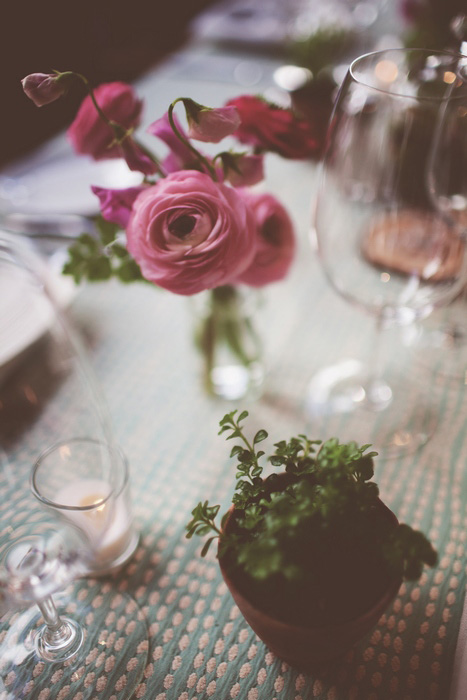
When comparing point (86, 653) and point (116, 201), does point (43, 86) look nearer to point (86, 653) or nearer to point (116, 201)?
point (116, 201)

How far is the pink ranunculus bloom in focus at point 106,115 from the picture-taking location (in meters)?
0.40

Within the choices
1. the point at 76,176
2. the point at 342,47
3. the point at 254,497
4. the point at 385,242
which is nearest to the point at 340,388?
the point at 385,242

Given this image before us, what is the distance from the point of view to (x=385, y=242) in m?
0.62

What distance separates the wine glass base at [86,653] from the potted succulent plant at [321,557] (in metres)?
0.11

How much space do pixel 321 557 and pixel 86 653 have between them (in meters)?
0.18

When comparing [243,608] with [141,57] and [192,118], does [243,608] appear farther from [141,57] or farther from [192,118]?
[141,57]

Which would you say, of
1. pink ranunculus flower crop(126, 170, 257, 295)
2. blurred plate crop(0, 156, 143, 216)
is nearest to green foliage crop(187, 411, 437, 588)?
pink ranunculus flower crop(126, 170, 257, 295)

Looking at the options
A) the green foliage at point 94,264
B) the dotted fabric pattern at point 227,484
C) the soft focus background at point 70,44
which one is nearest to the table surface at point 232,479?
the dotted fabric pattern at point 227,484

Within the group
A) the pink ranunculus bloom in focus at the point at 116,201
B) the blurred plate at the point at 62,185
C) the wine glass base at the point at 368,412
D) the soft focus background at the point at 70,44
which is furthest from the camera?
the soft focus background at the point at 70,44

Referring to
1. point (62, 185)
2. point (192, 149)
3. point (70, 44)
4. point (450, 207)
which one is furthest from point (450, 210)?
point (70, 44)

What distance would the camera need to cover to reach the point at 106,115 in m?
0.40

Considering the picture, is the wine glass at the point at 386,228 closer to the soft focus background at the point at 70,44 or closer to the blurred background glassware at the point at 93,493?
the blurred background glassware at the point at 93,493

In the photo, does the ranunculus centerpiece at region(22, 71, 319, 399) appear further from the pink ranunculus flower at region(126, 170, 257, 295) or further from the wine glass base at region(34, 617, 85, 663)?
the wine glass base at region(34, 617, 85, 663)

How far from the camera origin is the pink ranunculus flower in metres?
0.36
